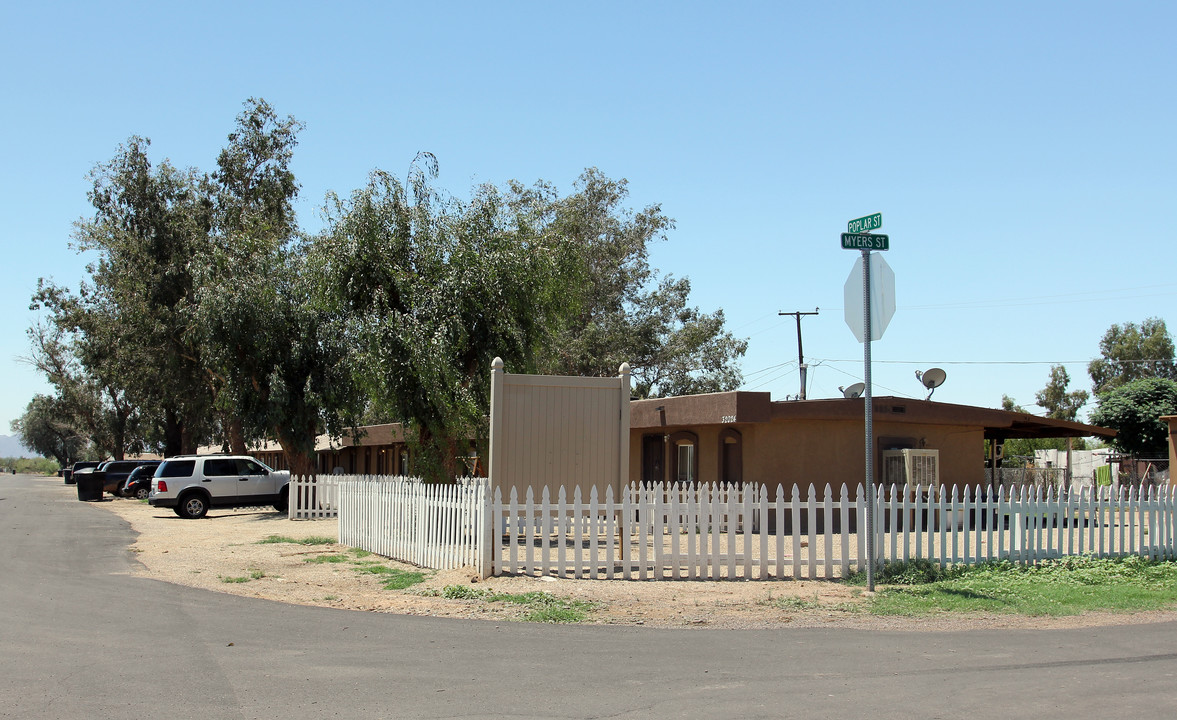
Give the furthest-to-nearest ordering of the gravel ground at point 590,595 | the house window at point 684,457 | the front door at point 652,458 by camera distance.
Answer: the front door at point 652,458, the house window at point 684,457, the gravel ground at point 590,595

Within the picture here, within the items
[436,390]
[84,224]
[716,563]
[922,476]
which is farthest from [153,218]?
[716,563]

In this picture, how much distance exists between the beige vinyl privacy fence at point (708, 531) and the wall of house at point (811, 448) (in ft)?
23.9

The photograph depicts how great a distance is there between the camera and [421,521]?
13.7 metres

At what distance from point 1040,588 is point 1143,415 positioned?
34686mm

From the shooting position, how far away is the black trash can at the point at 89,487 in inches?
1623

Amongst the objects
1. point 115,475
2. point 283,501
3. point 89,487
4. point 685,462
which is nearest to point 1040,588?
point 685,462

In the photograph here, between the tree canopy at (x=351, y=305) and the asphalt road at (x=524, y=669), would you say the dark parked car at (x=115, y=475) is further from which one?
the asphalt road at (x=524, y=669)

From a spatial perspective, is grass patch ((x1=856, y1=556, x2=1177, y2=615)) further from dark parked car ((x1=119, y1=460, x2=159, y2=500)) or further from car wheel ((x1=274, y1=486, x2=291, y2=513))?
dark parked car ((x1=119, y1=460, x2=159, y2=500))

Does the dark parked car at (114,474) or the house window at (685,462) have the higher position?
the house window at (685,462)

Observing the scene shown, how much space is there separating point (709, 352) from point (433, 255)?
2329 centimetres

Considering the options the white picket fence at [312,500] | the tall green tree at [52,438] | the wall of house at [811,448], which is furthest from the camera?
the tall green tree at [52,438]

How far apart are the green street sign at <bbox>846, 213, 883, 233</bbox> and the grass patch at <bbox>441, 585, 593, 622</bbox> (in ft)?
17.7

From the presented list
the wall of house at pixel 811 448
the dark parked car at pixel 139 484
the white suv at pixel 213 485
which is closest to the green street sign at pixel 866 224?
the wall of house at pixel 811 448

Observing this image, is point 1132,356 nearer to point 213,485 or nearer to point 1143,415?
point 1143,415
